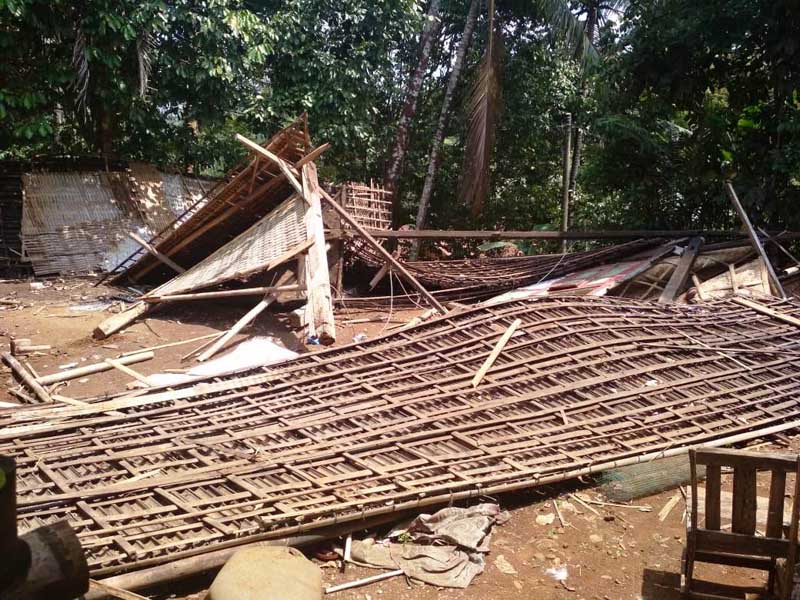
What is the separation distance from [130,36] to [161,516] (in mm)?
7596

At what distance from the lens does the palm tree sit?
997cm

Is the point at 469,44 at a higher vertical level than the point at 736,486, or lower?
higher

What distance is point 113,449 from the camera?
3184 millimetres

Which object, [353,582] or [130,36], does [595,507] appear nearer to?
[353,582]

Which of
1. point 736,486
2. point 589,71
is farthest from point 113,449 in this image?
point 589,71

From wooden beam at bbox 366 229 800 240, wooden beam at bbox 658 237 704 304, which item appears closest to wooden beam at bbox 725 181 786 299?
wooden beam at bbox 658 237 704 304

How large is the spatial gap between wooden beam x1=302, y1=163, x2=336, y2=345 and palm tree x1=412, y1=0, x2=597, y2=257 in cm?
428

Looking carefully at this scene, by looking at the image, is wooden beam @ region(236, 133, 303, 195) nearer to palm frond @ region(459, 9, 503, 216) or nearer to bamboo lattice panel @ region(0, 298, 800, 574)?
bamboo lattice panel @ region(0, 298, 800, 574)

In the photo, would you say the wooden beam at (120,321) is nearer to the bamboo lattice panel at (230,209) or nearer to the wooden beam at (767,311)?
the bamboo lattice panel at (230,209)

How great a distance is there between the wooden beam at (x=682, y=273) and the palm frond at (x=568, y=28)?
410 cm

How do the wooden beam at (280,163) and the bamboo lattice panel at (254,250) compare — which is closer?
the bamboo lattice panel at (254,250)

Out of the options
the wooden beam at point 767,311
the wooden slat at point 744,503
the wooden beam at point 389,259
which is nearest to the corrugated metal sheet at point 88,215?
the wooden beam at point 389,259

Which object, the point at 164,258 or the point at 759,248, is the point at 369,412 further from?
the point at 759,248

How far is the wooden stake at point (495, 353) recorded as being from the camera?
395 centimetres
